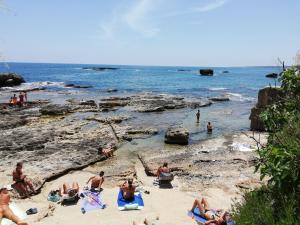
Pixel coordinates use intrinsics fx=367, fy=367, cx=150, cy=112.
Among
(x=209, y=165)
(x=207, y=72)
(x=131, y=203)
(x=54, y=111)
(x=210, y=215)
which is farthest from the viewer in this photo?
(x=207, y=72)

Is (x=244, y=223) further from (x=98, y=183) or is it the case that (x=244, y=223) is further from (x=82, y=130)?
(x=82, y=130)

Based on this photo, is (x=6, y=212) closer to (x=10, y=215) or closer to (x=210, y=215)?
(x=10, y=215)

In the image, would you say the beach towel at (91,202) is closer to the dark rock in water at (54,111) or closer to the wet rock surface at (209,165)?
the wet rock surface at (209,165)

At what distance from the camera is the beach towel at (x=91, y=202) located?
13.2 m

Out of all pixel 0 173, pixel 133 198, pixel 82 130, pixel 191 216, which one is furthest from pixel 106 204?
pixel 82 130

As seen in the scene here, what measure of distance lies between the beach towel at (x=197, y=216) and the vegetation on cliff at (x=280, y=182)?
374cm

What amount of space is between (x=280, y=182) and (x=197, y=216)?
6.22m

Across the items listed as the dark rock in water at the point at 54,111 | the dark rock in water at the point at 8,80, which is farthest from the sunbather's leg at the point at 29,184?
the dark rock in water at the point at 8,80

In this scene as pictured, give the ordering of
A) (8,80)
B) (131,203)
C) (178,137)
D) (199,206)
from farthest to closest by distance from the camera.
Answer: (8,80)
(178,137)
(131,203)
(199,206)

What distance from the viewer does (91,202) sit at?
13648 mm

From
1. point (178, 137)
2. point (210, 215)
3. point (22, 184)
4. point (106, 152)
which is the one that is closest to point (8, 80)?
point (178, 137)

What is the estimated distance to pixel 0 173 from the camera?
56.5 ft

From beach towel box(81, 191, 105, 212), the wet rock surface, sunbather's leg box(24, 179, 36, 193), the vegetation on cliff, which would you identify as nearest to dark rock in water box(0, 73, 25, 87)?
the wet rock surface

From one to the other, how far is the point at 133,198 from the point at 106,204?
104 cm
